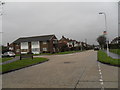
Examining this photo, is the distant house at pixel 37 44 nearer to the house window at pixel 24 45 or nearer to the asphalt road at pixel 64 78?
the house window at pixel 24 45

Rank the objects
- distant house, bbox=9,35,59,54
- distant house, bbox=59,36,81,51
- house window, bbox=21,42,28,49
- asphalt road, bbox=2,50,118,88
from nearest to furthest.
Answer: asphalt road, bbox=2,50,118,88 → distant house, bbox=9,35,59,54 → house window, bbox=21,42,28,49 → distant house, bbox=59,36,81,51

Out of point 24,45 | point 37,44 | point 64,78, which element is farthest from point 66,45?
point 64,78

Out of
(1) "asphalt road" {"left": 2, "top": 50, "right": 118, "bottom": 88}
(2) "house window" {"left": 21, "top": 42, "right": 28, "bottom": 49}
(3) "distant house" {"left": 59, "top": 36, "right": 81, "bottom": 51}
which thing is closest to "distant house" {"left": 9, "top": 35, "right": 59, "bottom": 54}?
(2) "house window" {"left": 21, "top": 42, "right": 28, "bottom": 49}

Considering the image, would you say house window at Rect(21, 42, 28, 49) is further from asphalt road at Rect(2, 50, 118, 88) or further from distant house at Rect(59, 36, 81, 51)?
asphalt road at Rect(2, 50, 118, 88)

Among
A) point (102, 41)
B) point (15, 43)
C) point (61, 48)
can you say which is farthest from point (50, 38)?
point (102, 41)

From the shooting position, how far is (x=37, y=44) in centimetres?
6419

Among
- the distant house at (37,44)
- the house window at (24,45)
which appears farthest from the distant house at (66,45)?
the house window at (24,45)

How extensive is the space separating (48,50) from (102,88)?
56.3 metres

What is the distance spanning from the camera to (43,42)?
207ft

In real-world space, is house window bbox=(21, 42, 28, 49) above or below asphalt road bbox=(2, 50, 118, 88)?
above

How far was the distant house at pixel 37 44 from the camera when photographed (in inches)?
2438

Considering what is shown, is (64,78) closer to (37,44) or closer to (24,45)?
(37,44)

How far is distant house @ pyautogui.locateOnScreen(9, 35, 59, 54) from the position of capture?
61.9 metres

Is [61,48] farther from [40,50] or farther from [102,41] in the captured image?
[102,41]
